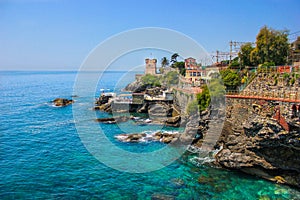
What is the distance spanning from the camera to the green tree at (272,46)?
90.2 ft

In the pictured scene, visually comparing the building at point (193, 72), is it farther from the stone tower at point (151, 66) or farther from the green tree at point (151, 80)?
the stone tower at point (151, 66)

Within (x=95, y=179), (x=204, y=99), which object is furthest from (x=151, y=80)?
(x=95, y=179)

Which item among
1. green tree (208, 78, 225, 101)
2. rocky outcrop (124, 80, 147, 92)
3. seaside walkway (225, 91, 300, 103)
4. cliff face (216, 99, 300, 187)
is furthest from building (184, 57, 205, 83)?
cliff face (216, 99, 300, 187)

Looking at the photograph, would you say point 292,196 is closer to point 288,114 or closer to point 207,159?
point 288,114

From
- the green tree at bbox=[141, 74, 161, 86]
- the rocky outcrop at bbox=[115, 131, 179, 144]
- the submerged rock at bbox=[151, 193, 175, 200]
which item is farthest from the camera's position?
the green tree at bbox=[141, 74, 161, 86]

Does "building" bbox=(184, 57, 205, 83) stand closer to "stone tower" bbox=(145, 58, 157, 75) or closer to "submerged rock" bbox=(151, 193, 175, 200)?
"stone tower" bbox=(145, 58, 157, 75)

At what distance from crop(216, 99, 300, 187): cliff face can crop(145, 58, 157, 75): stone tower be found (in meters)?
47.9

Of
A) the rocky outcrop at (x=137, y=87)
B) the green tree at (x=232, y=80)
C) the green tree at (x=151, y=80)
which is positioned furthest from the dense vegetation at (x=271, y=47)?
the rocky outcrop at (x=137, y=87)

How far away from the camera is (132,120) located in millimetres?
39719

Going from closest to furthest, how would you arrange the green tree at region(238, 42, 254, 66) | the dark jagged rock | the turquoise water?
the turquoise water, the green tree at region(238, 42, 254, 66), the dark jagged rock

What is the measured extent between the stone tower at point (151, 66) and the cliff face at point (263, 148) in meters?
47.9

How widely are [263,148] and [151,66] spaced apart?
52343 millimetres

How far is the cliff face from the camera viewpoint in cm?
1730

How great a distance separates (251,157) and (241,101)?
5169 mm
